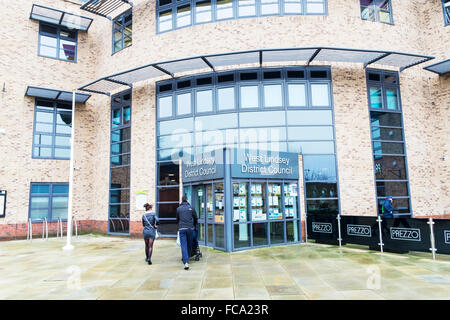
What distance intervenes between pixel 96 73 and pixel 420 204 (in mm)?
17979

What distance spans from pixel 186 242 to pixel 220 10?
36.5ft

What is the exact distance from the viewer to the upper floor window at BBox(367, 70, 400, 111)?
45.8ft

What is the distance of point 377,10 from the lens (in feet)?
47.9

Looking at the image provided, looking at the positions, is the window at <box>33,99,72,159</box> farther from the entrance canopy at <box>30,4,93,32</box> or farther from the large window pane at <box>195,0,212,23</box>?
the large window pane at <box>195,0,212,23</box>

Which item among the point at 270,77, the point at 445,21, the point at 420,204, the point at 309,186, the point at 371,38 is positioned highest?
the point at 445,21

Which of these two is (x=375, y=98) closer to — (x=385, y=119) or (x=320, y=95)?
(x=385, y=119)

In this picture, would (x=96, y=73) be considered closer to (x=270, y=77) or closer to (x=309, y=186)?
(x=270, y=77)

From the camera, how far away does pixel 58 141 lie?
16.9m

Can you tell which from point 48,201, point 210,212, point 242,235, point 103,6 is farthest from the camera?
point 103,6

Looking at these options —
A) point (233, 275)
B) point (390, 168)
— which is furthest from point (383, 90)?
point (233, 275)
